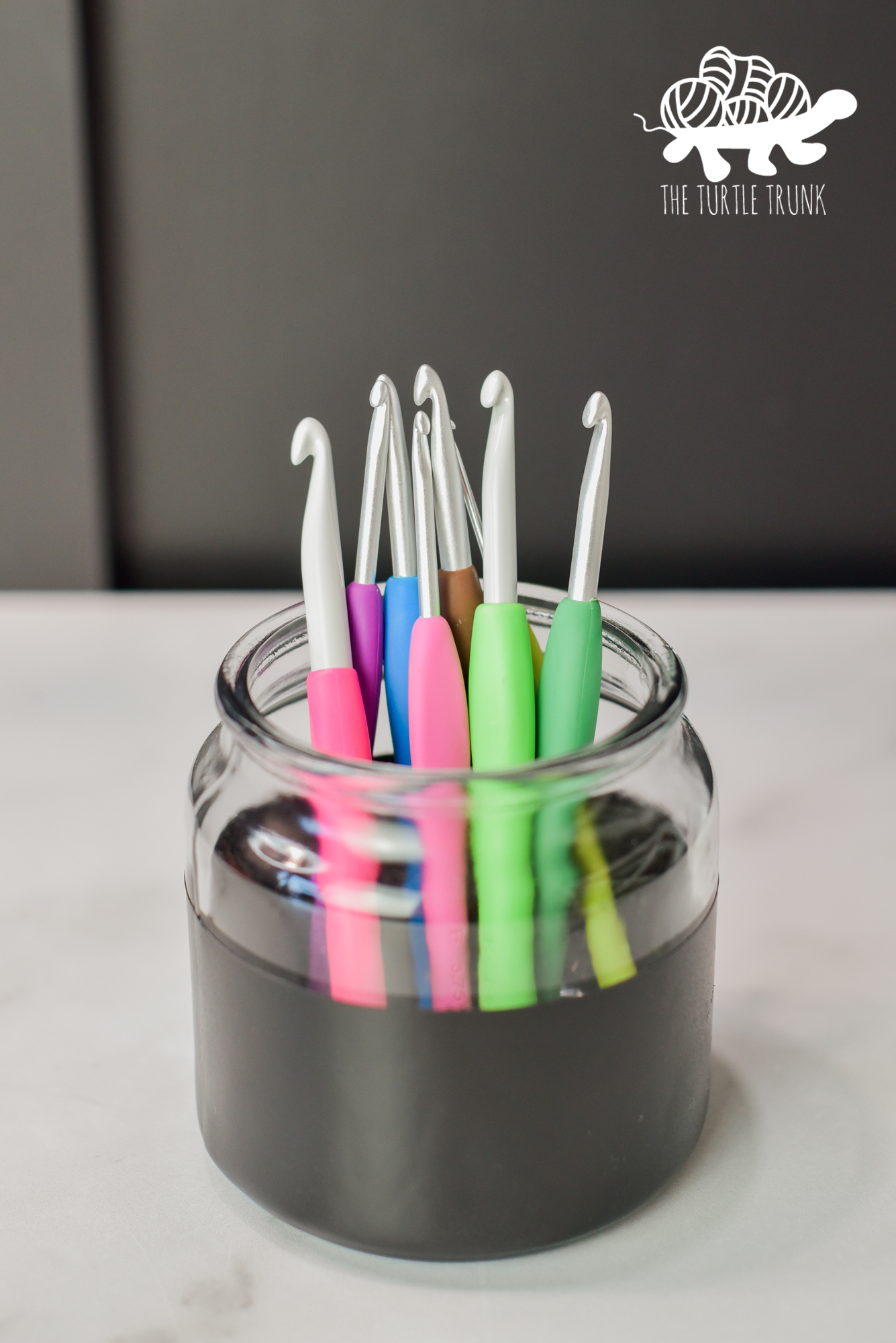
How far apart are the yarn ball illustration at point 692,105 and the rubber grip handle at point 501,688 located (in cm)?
40

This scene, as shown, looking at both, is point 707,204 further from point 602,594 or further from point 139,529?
point 139,529

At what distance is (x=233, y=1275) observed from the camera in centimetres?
31

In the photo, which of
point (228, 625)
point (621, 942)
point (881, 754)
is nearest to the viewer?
point (621, 942)

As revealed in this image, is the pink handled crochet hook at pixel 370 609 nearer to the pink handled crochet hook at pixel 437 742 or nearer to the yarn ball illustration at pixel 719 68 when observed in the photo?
the pink handled crochet hook at pixel 437 742

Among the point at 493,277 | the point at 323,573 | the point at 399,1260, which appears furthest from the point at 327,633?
the point at 493,277

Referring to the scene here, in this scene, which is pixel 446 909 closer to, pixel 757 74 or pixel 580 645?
pixel 580 645

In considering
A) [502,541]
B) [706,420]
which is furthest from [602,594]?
[502,541]

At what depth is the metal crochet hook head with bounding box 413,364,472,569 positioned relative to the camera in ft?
1.02

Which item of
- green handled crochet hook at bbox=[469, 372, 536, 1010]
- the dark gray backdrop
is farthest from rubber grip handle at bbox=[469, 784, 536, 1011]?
the dark gray backdrop

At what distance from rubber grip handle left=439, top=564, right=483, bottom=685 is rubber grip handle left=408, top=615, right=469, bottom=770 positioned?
0.7 inches

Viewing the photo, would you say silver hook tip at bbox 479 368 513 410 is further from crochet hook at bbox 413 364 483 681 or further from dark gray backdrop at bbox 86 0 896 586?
dark gray backdrop at bbox 86 0 896 586

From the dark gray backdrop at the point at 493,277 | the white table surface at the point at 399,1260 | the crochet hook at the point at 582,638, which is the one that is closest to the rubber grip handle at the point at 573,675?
the crochet hook at the point at 582,638

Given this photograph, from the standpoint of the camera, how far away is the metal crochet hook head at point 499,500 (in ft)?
1.01

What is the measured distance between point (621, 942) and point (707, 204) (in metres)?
0.45
